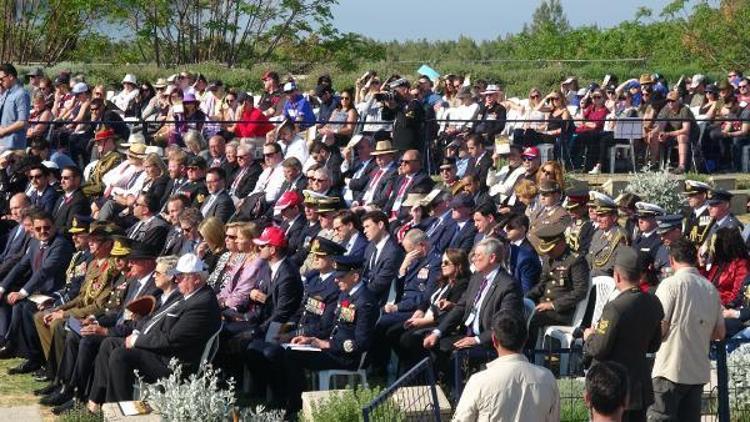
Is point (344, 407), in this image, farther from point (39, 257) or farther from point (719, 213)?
point (39, 257)

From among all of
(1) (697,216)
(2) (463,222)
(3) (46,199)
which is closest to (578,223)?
(2) (463,222)

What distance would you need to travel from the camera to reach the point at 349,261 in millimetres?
11406

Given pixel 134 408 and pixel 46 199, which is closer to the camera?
pixel 134 408

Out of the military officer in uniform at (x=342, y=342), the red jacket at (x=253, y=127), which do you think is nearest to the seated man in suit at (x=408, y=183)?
the red jacket at (x=253, y=127)

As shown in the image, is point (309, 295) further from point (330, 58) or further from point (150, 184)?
point (330, 58)

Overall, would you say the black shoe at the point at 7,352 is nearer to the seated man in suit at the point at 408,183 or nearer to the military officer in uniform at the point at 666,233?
the seated man in suit at the point at 408,183

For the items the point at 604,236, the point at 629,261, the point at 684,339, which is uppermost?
the point at 629,261

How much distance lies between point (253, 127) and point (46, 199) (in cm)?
400

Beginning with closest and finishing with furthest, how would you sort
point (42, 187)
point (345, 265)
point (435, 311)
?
point (345, 265), point (435, 311), point (42, 187)

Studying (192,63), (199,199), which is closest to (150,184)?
(199,199)

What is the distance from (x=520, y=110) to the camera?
22547mm

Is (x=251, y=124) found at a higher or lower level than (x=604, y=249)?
higher

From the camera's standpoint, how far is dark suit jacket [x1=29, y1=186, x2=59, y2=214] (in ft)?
54.9

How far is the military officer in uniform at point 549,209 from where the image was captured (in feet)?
45.4
